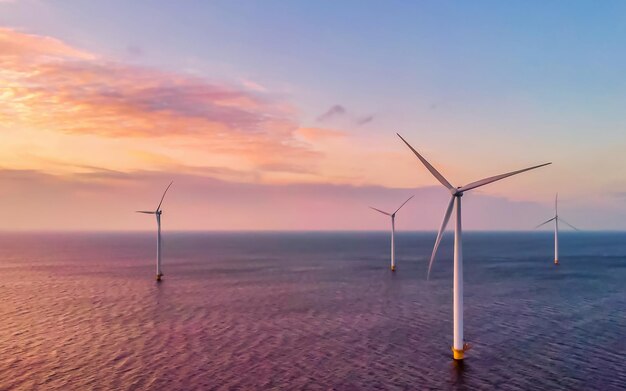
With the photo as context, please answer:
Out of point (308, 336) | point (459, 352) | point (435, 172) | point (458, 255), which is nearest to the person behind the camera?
point (458, 255)

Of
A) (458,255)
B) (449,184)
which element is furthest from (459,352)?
(449,184)

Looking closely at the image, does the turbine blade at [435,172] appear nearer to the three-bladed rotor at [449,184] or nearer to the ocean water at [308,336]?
the three-bladed rotor at [449,184]

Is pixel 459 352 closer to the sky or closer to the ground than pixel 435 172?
closer to the ground

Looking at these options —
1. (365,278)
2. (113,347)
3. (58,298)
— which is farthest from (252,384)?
(365,278)

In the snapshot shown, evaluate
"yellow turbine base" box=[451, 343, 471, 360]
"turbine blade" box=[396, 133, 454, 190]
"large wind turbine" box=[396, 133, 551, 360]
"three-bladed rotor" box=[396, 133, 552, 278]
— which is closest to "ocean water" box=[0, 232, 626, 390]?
"yellow turbine base" box=[451, 343, 471, 360]

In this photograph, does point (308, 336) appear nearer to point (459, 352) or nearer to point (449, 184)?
point (459, 352)

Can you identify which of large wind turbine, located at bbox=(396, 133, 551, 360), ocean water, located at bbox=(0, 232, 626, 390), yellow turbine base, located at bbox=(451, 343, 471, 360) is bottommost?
ocean water, located at bbox=(0, 232, 626, 390)

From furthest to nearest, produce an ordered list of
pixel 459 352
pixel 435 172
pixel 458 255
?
pixel 435 172, pixel 459 352, pixel 458 255

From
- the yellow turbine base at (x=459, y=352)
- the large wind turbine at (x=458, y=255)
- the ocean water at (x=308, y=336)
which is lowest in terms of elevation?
the ocean water at (x=308, y=336)

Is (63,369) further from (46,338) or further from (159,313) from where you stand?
(159,313)

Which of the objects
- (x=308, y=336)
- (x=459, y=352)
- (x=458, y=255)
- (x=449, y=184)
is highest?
(x=449, y=184)

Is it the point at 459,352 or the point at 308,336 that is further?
the point at 308,336

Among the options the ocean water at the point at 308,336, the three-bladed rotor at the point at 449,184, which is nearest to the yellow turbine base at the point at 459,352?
the ocean water at the point at 308,336

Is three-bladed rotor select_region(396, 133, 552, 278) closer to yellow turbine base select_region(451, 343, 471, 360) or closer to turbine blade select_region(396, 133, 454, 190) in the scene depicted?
turbine blade select_region(396, 133, 454, 190)
